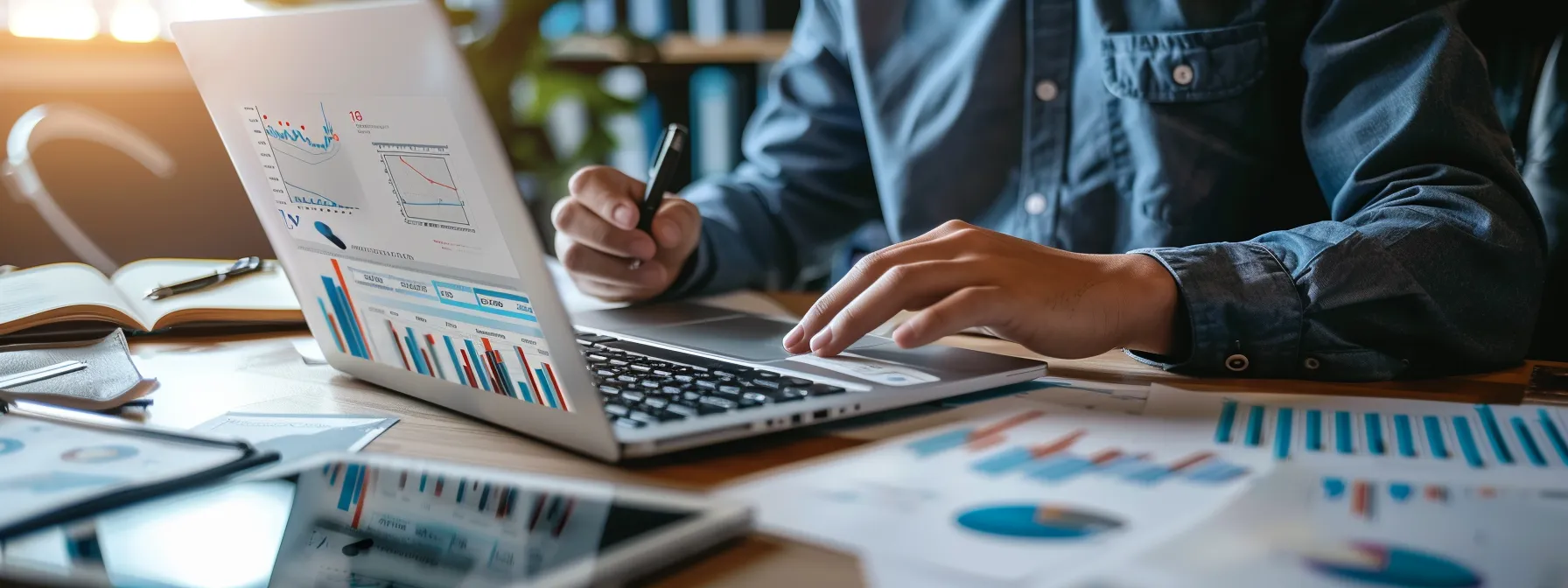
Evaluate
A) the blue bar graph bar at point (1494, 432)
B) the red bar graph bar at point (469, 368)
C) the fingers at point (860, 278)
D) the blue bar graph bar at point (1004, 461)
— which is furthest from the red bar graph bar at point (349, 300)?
the blue bar graph bar at point (1494, 432)

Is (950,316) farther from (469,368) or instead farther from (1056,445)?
(469,368)

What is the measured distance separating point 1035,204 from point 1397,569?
2.32 ft

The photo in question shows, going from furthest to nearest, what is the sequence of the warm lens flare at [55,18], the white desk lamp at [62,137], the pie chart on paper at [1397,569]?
1. the warm lens flare at [55,18]
2. the white desk lamp at [62,137]
3. the pie chart on paper at [1397,569]

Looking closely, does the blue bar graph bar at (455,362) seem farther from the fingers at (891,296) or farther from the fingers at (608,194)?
the fingers at (608,194)

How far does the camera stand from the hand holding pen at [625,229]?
0.84 meters

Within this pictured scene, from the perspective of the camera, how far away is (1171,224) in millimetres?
938

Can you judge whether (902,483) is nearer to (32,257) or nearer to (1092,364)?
(1092,364)

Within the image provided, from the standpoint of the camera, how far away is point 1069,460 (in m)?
0.45

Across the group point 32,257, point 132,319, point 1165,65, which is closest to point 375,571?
point 132,319

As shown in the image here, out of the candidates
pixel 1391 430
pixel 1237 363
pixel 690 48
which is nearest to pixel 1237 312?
pixel 1237 363

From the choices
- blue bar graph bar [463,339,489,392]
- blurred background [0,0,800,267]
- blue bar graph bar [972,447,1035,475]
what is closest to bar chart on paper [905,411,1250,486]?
blue bar graph bar [972,447,1035,475]

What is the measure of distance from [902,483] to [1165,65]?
0.60m

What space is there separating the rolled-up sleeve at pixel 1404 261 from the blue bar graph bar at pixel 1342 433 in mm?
104

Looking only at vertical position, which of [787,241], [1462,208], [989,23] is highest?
[989,23]
